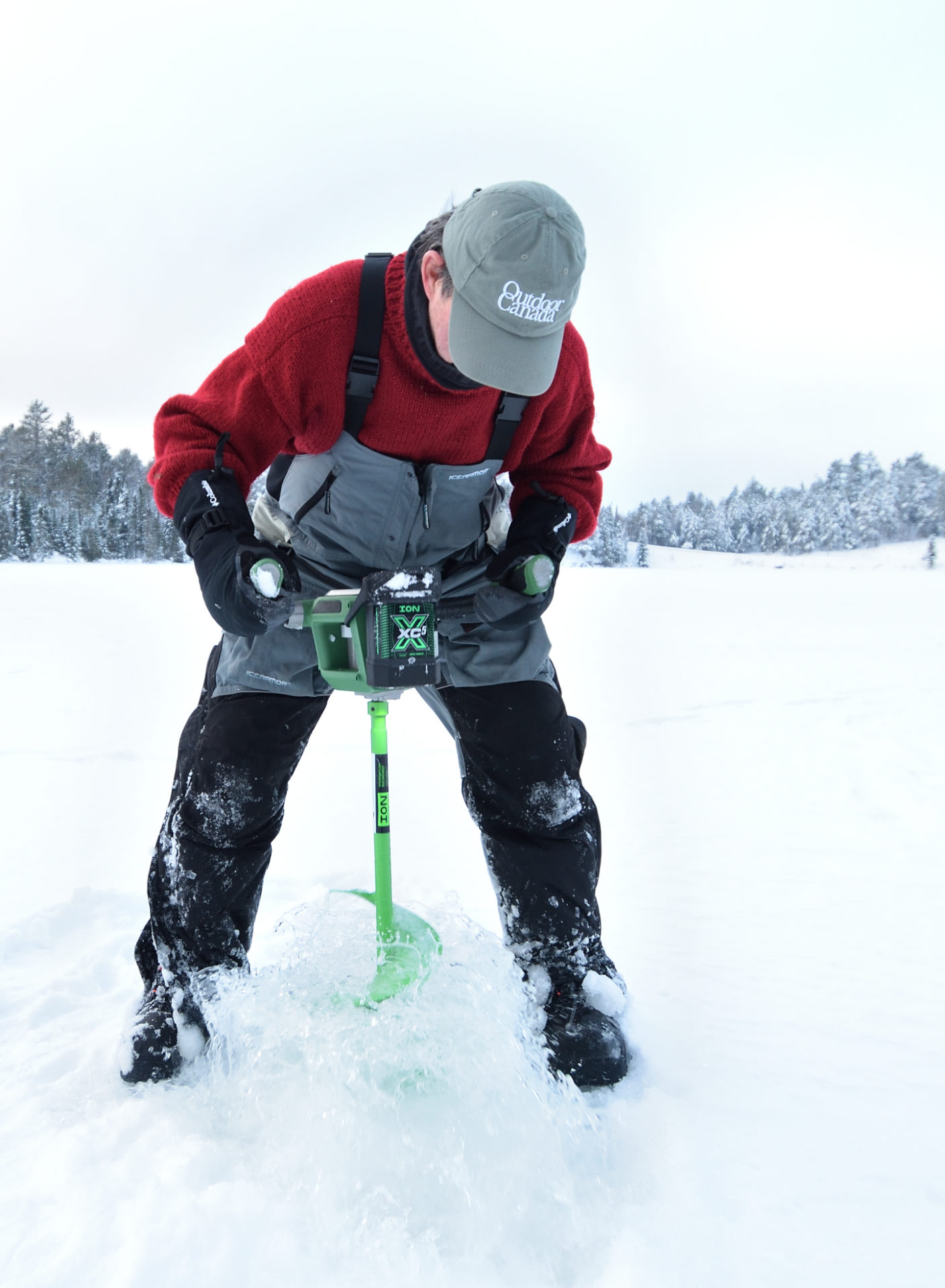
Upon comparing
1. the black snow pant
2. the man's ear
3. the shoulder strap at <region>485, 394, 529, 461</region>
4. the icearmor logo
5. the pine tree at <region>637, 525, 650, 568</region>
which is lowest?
the black snow pant

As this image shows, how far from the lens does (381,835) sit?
1.76m

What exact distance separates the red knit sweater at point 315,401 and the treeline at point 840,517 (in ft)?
155

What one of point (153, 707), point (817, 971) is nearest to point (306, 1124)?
point (817, 971)

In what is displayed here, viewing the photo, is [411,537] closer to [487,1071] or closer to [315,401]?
[315,401]

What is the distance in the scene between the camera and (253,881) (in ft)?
6.30

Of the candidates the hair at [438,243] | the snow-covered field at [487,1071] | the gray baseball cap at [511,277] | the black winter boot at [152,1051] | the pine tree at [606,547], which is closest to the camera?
the snow-covered field at [487,1071]

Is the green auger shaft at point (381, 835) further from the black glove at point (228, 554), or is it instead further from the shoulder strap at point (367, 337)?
the shoulder strap at point (367, 337)

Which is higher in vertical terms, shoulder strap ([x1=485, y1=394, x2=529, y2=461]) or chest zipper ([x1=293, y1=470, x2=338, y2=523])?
shoulder strap ([x1=485, y1=394, x2=529, y2=461])

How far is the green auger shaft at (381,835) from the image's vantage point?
5.71 feet

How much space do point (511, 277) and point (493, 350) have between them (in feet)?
0.45

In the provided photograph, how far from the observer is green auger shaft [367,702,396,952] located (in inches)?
68.5

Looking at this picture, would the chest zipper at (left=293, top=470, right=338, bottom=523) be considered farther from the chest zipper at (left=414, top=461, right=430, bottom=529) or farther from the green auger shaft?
the green auger shaft

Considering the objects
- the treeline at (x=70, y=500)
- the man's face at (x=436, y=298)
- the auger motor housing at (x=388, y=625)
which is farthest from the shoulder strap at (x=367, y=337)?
the treeline at (x=70, y=500)

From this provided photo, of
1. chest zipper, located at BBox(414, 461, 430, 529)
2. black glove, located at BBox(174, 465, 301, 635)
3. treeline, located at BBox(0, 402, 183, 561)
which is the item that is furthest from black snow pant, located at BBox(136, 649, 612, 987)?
treeline, located at BBox(0, 402, 183, 561)
